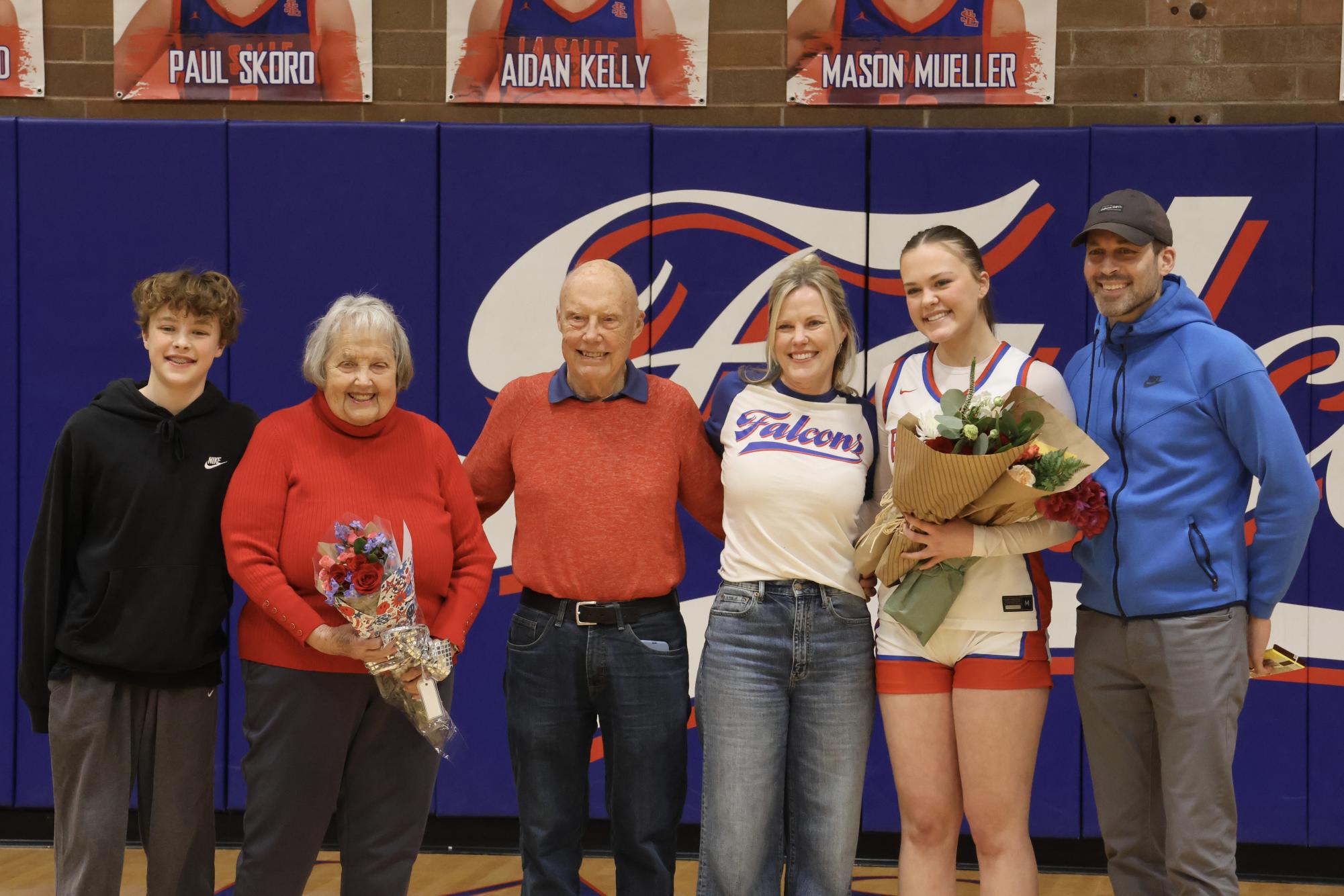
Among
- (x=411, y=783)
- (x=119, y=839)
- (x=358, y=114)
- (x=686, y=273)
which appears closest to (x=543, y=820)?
(x=411, y=783)

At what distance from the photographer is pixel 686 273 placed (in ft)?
13.4

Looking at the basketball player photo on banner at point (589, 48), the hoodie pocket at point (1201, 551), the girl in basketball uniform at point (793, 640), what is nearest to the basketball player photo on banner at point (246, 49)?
the basketball player photo on banner at point (589, 48)

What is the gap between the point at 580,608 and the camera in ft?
8.18

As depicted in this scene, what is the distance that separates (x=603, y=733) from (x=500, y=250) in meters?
2.07

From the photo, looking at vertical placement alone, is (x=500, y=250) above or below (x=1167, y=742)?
above

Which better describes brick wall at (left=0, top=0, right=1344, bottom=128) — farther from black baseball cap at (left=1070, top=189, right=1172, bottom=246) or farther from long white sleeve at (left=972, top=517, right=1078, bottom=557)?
long white sleeve at (left=972, top=517, right=1078, bottom=557)

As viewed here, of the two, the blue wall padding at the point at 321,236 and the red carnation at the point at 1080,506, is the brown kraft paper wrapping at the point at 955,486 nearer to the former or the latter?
the red carnation at the point at 1080,506

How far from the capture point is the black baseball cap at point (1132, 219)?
97.7 inches

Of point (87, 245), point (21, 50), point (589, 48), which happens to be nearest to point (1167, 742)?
point (589, 48)

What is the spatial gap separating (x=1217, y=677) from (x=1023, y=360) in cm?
76

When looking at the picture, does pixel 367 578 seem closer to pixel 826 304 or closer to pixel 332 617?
pixel 332 617

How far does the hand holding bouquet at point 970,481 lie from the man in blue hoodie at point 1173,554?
0.68 ft

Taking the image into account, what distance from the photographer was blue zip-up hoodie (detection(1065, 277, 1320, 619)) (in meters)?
2.41

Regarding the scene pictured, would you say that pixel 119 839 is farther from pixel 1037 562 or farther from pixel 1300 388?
pixel 1300 388
